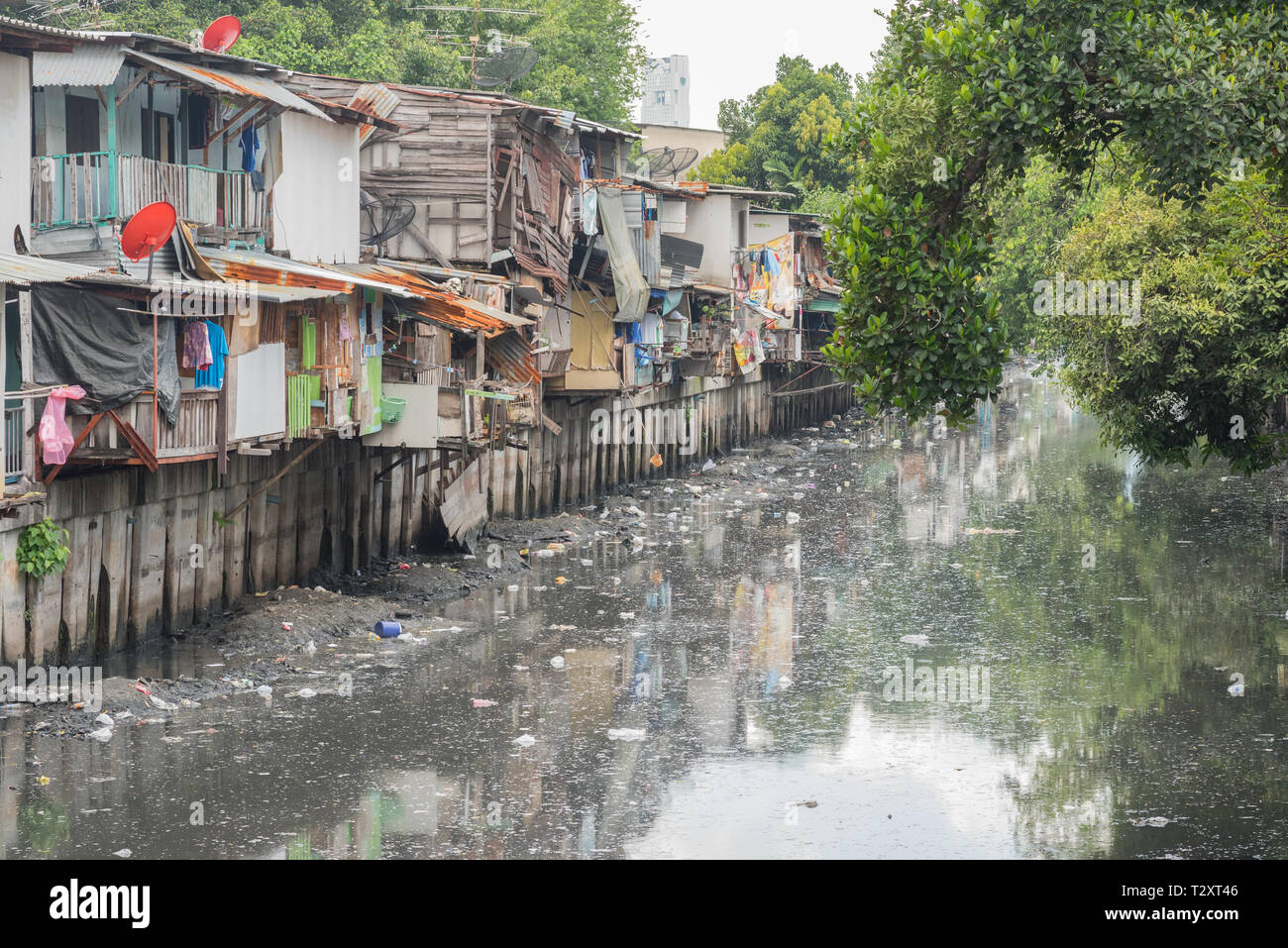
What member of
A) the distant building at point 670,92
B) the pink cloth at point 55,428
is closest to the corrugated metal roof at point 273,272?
the pink cloth at point 55,428

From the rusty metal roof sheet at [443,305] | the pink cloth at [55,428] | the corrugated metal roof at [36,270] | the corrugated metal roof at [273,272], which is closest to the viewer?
the corrugated metal roof at [36,270]

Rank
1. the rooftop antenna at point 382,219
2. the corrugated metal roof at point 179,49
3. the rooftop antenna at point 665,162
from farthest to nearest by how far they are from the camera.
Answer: the rooftop antenna at point 665,162 → the rooftop antenna at point 382,219 → the corrugated metal roof at point 179,49

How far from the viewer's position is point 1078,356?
2486 centimetres

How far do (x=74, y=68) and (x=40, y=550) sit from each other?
5641 mm

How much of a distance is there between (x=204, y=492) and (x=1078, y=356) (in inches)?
548

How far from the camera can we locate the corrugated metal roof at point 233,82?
18.1 metres

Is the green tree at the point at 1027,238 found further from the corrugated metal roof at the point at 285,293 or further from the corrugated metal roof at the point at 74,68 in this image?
the corrugated metal roof at the point at 74,68

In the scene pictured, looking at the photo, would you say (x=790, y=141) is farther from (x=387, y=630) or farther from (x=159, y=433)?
(x=159, y=433)

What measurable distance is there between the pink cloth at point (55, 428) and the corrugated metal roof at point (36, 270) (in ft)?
3.72

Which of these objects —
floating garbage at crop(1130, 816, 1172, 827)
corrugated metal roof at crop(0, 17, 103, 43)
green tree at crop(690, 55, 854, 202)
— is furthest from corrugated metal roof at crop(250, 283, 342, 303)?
green tree at crop(690, 55, 854, 202)

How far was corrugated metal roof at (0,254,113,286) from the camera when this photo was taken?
14805mm

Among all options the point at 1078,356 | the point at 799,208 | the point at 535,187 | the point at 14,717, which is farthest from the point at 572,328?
the point at 799,208

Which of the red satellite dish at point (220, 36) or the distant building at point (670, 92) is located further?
the distant building at point (670, 92)

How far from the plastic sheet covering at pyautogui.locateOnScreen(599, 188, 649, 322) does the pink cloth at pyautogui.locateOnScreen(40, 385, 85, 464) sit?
1756 cm
